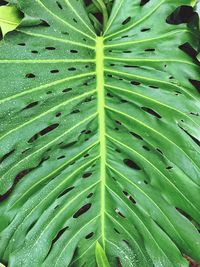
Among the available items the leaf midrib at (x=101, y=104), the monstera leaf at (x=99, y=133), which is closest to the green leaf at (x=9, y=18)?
the monstera leaf at (x=99, y=133)

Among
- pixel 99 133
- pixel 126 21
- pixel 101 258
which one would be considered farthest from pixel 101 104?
pixel 101 258

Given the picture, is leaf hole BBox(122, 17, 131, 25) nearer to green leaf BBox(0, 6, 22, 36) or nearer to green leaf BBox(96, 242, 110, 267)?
green leaf BBox(0, 6, 22, 36)

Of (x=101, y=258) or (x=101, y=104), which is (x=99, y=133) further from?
(x=101, y=258)

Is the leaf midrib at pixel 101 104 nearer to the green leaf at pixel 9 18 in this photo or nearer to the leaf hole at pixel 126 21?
the leaf hole at pixel 126 21

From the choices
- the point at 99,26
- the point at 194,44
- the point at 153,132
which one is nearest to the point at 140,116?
the point at 153,132

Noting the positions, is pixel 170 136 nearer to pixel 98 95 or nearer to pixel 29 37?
pixel 98 95

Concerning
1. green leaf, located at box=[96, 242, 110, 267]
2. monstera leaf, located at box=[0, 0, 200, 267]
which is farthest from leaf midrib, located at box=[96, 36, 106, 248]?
green leaf, located at box=[96, 242, 110, 267]
